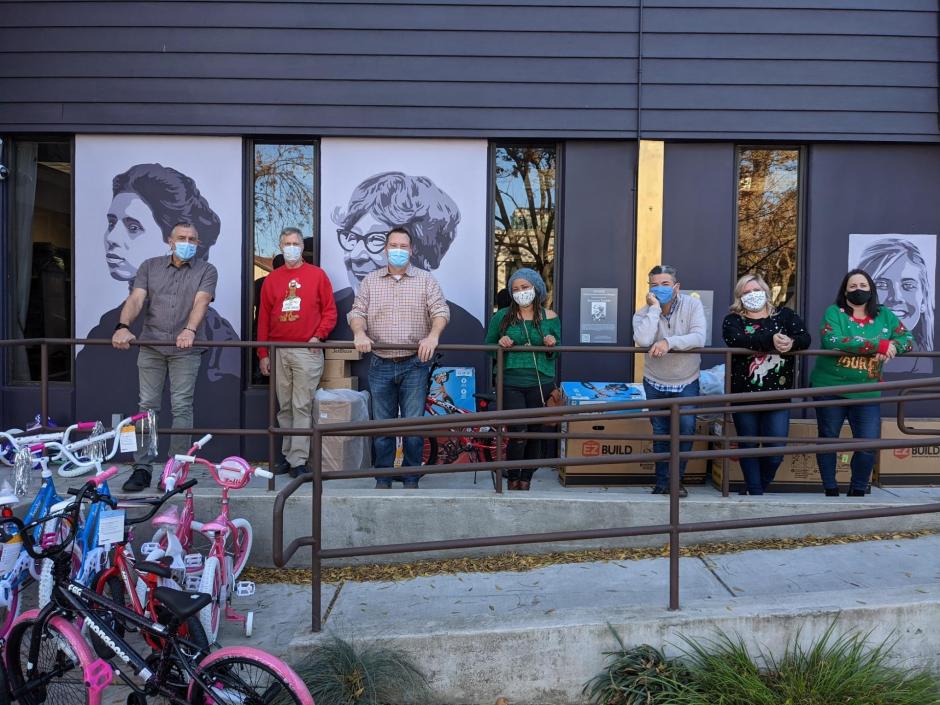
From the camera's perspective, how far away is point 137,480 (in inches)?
207

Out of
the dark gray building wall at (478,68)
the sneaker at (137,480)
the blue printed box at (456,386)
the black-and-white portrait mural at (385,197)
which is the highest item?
the dark gray building wall at (478,68)

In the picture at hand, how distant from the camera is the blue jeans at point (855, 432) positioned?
5375 millimetres

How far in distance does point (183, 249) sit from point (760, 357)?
4193 millimetres

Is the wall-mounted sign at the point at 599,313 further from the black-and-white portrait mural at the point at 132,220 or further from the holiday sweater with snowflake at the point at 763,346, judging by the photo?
the black-and-white portrait mural at the point at 132,220

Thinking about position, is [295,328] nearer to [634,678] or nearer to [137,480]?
[137,480]

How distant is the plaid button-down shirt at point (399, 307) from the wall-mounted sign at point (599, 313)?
1724 mm

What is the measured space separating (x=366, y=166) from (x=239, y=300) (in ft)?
5.42

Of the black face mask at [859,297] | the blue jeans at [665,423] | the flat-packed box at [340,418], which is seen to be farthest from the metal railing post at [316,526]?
the black face mask at [859,297]

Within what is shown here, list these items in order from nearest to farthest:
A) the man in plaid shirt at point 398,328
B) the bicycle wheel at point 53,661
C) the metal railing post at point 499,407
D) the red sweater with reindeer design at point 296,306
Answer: the bicycle wheel at point 53,661, the metal railing post at point 499,407, the man in plaid shirt at point 398,328, the red sweater with reindeer design at point 296,306

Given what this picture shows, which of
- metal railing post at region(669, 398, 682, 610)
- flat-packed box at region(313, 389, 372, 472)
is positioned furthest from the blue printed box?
metal railing post at region(669, 398, 682, 610)

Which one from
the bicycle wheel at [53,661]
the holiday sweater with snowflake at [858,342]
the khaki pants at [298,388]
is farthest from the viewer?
the khaki pants at [298,388]

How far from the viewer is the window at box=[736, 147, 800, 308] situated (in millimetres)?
7043

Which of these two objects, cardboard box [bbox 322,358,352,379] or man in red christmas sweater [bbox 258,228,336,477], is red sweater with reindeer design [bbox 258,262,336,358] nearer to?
man in red christmas sweater [bbox 258,228,336,477]

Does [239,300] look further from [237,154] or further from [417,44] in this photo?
[417,44]
